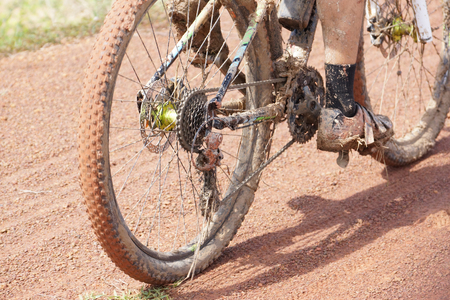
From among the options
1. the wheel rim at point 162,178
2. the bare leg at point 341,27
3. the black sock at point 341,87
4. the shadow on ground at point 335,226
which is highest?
the bare leg at point 341,27

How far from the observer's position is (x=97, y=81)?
195 cm

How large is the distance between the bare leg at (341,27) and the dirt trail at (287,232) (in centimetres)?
101

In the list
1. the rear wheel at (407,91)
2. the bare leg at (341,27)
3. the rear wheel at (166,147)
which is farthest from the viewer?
the rear wheel at (407,91)

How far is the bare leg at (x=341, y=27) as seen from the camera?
2539mm

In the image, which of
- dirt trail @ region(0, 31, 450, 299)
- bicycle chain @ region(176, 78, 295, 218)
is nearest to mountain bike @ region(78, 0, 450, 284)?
bicycle chain @ region(176, 78, 295, 218)

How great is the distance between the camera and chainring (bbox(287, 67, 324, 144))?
268 cm

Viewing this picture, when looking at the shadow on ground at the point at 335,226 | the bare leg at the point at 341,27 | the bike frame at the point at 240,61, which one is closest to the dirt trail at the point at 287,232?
the shadow on ground at the point at 335,226

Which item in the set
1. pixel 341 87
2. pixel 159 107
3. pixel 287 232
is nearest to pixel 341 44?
pixel 341 87

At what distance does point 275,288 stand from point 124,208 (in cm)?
Result: 125

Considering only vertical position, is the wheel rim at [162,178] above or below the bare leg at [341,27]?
below

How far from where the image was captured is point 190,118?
2.24m

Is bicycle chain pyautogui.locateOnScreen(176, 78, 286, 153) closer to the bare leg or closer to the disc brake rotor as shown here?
the disc brake rotor

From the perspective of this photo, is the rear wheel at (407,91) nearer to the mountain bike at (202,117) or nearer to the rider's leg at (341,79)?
the mountain bike at (202,117)

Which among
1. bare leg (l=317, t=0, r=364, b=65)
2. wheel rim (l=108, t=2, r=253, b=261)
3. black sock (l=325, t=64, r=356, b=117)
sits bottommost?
wheel rim (l=108, t=2, r=253, b=261)
